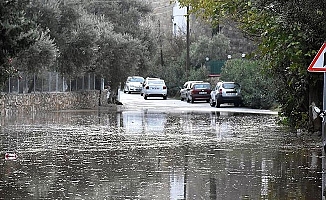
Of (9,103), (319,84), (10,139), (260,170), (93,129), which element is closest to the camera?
(260,170)

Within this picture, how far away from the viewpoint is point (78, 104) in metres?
41.6

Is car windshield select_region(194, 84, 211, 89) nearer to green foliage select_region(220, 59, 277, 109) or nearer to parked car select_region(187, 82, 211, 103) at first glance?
parked car select_region(187, 82, 211, 103)

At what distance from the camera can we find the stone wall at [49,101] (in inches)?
1320

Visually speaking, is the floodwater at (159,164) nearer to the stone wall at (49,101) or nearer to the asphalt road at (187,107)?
the stone wall at (49,101)

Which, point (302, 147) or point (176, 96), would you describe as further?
point (176, 96)

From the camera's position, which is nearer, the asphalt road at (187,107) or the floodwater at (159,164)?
the floodwater at (159,164)

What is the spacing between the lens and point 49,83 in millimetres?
38750

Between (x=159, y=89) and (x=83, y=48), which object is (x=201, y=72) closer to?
(x=159, y=89)

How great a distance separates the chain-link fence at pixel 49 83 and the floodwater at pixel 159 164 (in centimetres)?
1349

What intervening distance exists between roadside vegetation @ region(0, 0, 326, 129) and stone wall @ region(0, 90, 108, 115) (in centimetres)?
173

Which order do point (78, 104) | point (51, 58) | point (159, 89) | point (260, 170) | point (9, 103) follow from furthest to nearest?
1. point (159, 89)
2. point (78, 104)
3. point (9, 103)
4. point (51, 58)
5. point (260, 170)

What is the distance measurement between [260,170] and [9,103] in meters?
22.9

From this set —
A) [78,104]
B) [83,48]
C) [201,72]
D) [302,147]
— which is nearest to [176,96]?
[201,72]

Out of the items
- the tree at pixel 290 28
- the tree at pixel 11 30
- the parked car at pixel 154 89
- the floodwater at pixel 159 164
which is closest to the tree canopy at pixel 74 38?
the tree at pixel 11 30
